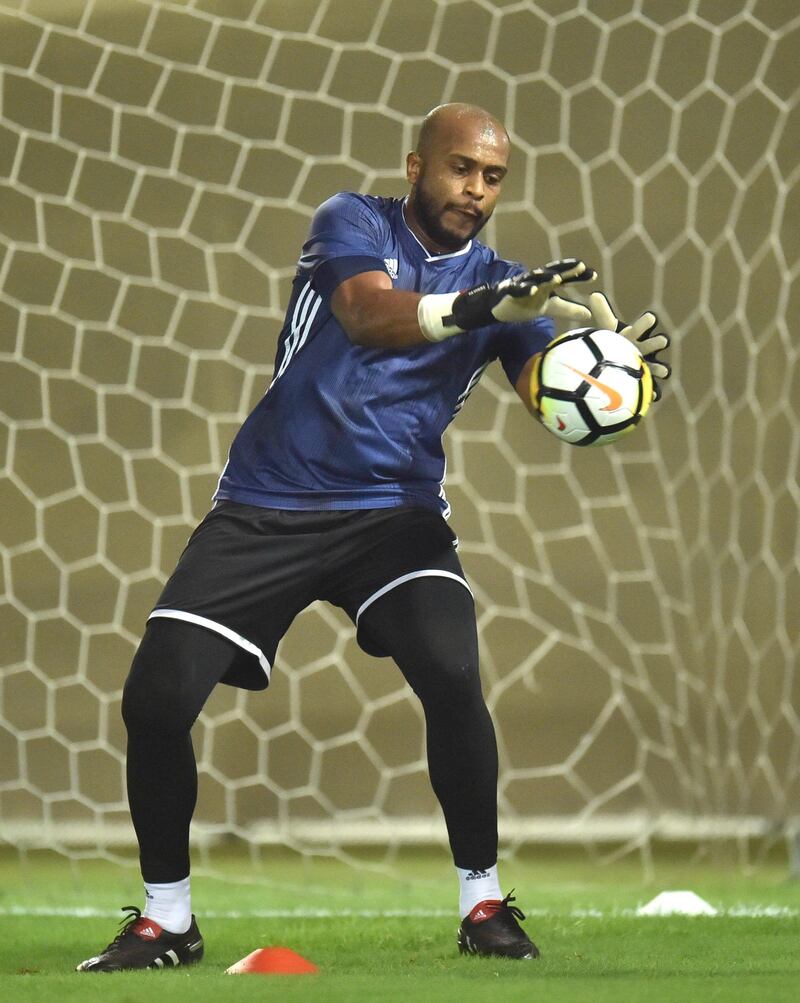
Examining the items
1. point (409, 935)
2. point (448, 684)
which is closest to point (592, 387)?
point (448, 684)

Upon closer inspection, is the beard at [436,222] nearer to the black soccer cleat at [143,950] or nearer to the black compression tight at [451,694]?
the black compression tight at [451,694]

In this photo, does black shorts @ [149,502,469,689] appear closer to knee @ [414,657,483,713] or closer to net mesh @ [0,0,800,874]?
knee @ [414,657,483,713]

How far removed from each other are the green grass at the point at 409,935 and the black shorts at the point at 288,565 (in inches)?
22.4

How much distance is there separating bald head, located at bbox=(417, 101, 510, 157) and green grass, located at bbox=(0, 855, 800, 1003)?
1.41 m

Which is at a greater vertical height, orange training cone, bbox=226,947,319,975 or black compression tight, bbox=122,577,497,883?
black compression tight, bbox=122,577,497,883

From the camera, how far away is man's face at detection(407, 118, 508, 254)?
2.60 meters

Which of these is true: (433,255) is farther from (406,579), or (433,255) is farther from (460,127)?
(406,579)

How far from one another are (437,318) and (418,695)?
0.63m

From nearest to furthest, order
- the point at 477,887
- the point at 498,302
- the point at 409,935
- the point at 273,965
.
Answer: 1. the point at 498,302
2. the point at 273,965
3. the point at 477,887
4. the point at 409,935

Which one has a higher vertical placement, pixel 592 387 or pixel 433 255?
pixel 433 255

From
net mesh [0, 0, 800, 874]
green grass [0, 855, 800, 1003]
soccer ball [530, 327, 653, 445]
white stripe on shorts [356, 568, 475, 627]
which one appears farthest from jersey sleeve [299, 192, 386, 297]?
net mesh [0, 0, 800, 874]

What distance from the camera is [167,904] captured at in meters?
2.48

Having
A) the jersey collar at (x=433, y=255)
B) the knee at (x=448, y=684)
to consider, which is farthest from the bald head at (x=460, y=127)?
the knee at (x=448, y=684)

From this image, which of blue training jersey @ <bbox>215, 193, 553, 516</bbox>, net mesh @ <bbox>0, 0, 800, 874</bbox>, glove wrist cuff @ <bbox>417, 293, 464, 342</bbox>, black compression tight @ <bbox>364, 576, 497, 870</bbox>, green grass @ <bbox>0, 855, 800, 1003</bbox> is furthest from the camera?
net mesh @ <bbox>0, 0, 800, 874</bbox>
